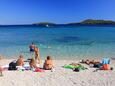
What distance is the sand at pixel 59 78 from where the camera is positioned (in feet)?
43.6

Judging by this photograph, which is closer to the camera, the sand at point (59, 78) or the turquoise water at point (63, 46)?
the sand at point (59, 78)

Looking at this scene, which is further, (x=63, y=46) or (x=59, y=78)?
(x=63, y=46)

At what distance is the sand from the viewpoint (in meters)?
13.3

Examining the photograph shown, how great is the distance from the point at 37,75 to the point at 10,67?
2.28 m

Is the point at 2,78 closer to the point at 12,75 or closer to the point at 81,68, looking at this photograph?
the point at 12,75

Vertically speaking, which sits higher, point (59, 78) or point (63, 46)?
point (59, 78)

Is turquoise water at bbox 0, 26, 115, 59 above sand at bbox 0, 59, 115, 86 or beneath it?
beneath

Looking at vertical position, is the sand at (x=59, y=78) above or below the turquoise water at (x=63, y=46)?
above

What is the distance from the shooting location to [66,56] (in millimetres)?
25141

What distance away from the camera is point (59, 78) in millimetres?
14375

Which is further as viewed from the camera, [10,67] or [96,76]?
[10,67]

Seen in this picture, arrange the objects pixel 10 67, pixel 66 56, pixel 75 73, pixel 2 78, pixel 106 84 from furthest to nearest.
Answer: pixel 66 56 → pixel 10 67 → pixel 75 73 → pixel 2 78 → pixel 106 84

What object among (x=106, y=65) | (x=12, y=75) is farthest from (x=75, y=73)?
(x=12, y=75)

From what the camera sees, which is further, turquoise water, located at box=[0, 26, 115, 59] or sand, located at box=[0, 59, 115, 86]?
turquoise water, located at box=[0, 26, 115, 59]
